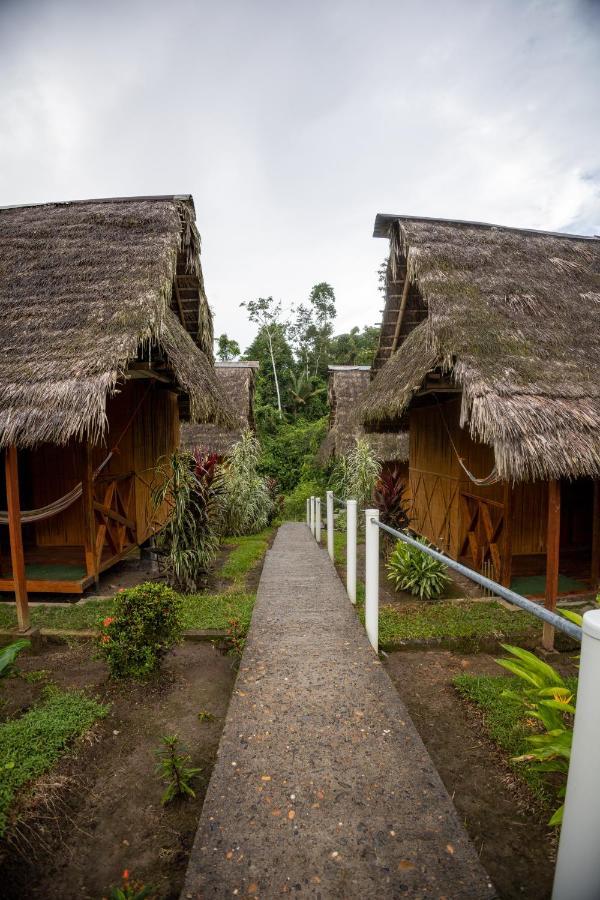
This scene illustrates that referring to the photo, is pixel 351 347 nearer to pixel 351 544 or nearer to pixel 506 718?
pixel 351 544

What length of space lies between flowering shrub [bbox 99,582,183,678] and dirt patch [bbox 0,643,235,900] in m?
0.14

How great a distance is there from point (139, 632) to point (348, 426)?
11.6 meters

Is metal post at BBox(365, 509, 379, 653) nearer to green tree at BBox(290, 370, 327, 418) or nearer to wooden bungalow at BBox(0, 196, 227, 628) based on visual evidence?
wooden bungalow at BBox(0, 196, 227, 628)

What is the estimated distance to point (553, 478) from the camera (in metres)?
4.21

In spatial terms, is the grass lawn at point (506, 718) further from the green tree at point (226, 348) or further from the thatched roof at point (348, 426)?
the green tree at point (226, 348)

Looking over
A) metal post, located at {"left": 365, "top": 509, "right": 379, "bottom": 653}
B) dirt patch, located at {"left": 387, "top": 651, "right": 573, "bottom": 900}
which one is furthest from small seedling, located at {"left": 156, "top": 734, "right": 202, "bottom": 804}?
metal post, located at {"left": 365, "top": 509, "right": 379, "bottom": 653}

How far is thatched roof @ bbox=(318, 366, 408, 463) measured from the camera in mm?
12742

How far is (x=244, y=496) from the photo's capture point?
1060 cm

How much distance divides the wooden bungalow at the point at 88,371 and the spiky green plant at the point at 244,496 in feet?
8.32

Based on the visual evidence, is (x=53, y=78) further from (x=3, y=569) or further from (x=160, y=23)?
(x=3, y=569)

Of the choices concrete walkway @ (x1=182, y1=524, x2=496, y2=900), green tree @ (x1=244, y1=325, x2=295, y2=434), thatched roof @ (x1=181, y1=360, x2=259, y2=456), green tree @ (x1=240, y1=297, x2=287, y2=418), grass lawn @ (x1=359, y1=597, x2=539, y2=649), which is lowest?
grass lawn @ (x1=359, y1=597, x2=539, y2=649)

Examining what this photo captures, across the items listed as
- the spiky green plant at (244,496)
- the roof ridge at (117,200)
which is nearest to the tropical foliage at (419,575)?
the spiky green plant at (244,496)

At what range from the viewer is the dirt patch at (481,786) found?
5.90 feet

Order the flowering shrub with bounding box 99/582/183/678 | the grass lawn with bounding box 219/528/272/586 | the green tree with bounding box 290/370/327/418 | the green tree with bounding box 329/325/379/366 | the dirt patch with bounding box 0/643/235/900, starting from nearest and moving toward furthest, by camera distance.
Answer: the dirt patch with bounding box 0/643/235/900
the flowering shrub with bounding box 99/582/183/678
the grass lawn with bounding box 219/528/272/586
the green tree with bounding box 290/370/327/418
the green tree with bounding box 329/325/379/366
